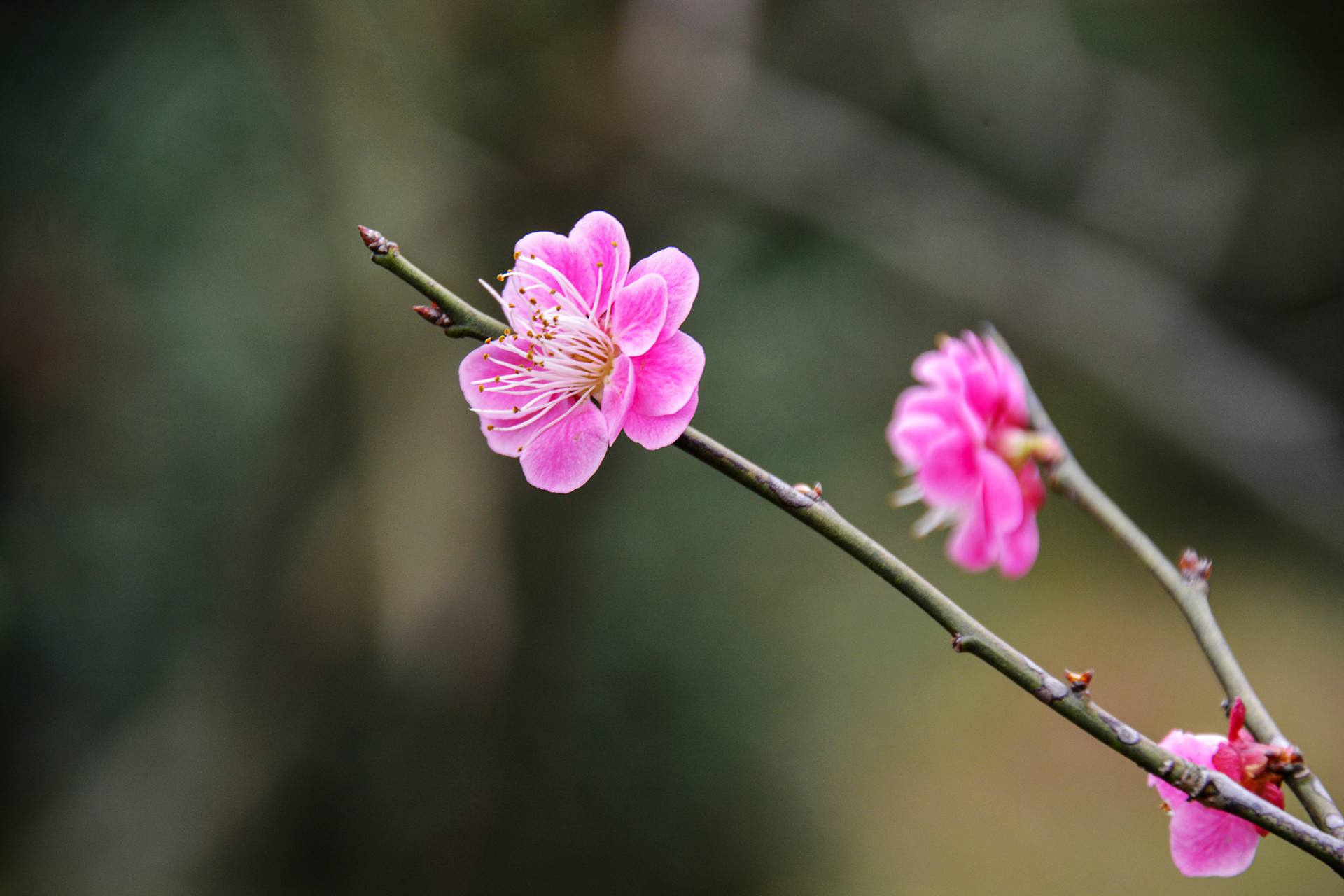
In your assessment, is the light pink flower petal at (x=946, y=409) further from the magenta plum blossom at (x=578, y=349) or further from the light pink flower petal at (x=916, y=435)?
the magenta plum blossom at (x=578, y=349)

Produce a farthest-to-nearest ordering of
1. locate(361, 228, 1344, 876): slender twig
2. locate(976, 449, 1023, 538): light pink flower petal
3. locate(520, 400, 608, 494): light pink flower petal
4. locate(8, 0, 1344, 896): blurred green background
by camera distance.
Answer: locate(8, 0, 1344, 896): blurred green background < locate(976, 449, 1023, 538): light pink flower petal < locate(520, 400, 608, 494): light pink flower petal < locate(361, 228, 1344, 876): slender twig

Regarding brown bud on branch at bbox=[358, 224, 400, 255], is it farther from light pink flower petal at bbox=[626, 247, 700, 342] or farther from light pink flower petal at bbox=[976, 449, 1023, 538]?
light pink flower petal at bbox=[976, 449, 1023, 538]

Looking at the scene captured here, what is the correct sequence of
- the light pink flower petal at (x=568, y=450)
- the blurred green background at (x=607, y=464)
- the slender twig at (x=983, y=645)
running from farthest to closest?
1. the blurred green background at (x=607, y=464)
2. the light pink flower petal at (x=568, y=450)
3. the slender twig at (x=983, y=645)


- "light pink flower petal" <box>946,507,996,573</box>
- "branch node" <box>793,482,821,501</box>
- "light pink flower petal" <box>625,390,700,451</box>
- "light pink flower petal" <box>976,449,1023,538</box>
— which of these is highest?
"light pink flower petal" <box>976,449,1023,538</box>

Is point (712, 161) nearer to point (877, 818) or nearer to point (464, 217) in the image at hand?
point (464, 217)

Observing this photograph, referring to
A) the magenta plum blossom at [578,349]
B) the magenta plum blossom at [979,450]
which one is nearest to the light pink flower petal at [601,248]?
the magenta plum blossom at [578,349]

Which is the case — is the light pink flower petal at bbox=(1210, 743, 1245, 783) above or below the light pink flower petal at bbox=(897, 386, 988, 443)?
below

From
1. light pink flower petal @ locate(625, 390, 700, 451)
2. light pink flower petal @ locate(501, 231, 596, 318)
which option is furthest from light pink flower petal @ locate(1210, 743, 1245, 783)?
light pink flower petal @ locate(501, 231, 596, 318)

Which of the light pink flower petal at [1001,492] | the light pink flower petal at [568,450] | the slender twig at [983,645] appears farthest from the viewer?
the light pink flower petal at [1001,492]

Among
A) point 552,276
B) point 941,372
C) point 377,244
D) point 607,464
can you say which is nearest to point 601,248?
point 552,276

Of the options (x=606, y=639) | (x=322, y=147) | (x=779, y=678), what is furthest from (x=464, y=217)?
(x=779, y=678)
